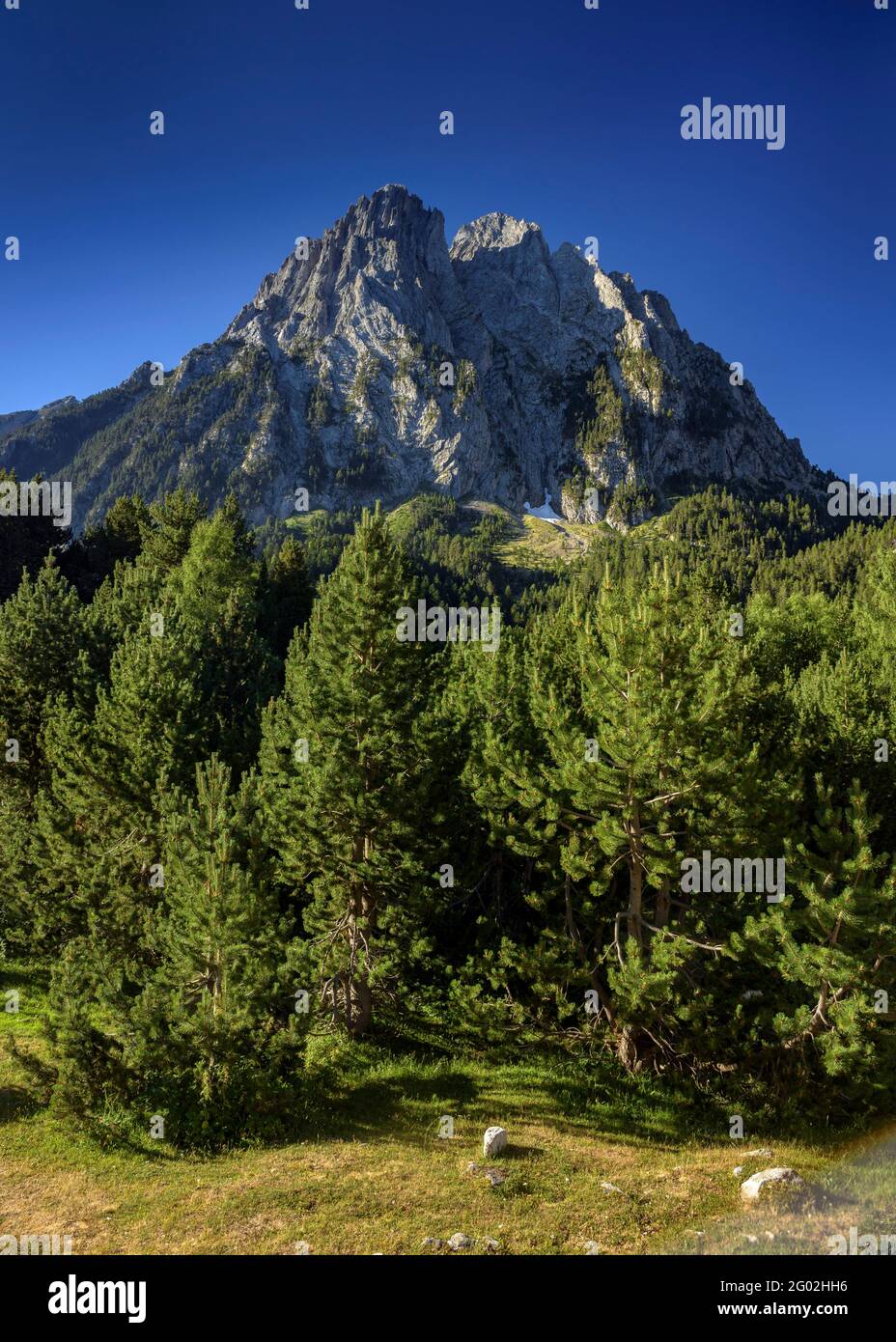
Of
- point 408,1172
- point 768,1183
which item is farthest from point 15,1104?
point 768,1183

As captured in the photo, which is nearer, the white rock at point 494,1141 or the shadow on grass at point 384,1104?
the white rock at point 494,1141

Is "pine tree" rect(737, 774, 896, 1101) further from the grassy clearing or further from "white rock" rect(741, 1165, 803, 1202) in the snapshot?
"white rock" rect(741, 1165, 803, 1202)

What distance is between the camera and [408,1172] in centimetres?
1611

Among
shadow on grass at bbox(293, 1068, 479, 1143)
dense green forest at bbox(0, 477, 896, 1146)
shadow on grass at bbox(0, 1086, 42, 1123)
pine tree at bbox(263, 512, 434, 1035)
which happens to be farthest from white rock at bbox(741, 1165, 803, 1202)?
shadow on grass at bbox(0, 1086, 42, 1123)

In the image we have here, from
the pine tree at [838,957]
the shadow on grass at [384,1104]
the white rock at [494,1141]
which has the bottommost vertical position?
the shadow on grass at [384,1104]

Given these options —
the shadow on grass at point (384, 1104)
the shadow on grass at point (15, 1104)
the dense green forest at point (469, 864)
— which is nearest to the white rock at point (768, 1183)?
the dense green forest at point (469, 864)

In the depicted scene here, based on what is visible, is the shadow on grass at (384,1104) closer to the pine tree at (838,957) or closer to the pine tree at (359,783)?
the pine tree at (359,783)

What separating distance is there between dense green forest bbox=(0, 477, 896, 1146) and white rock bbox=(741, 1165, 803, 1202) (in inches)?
104

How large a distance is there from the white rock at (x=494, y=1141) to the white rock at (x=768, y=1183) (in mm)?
5471

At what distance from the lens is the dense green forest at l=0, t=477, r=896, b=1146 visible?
17.9 meters

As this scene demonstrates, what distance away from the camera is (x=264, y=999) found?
18.0 metres

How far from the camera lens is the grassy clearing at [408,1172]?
1346 cm

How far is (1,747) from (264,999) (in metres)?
23.0
